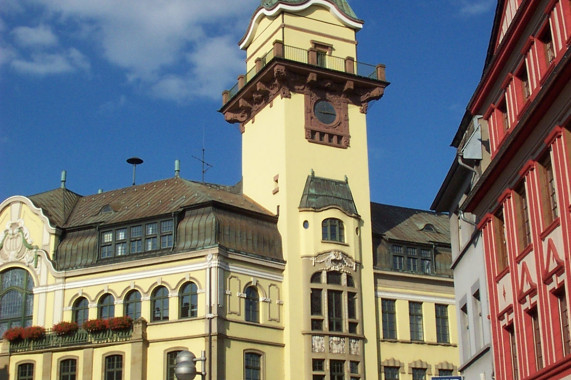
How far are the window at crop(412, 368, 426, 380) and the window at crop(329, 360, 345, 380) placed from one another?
5.58m

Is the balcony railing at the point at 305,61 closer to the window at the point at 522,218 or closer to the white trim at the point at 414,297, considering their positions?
the white trim at the point at 414,297

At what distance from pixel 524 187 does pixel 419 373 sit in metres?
27.6

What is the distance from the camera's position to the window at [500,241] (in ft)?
88.1

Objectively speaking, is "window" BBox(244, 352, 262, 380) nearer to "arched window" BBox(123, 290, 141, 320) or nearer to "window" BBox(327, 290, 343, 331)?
"window" BBox(327, 290, 343, 331)

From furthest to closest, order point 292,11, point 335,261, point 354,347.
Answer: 1. point 292,11
2. point 335,261
3. point 354,347

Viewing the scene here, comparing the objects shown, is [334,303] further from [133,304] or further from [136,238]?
[136,238]

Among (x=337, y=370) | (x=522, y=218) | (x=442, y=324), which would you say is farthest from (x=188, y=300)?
(x=522, y=218)

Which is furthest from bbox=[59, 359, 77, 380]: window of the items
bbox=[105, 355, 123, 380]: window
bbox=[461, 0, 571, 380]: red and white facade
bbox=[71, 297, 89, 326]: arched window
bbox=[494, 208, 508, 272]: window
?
bbox=[494, 208, 508, 272]: window

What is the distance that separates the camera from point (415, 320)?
51.6m

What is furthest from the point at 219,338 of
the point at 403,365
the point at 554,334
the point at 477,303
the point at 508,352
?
the point at 554,334

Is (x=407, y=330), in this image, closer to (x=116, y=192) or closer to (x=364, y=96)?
(x=364, y=96)

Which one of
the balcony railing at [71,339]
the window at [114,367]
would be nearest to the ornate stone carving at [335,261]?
the balcony railing at [71,339]

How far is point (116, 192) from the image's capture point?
5409cm

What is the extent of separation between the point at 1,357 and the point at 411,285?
22.9 meters
